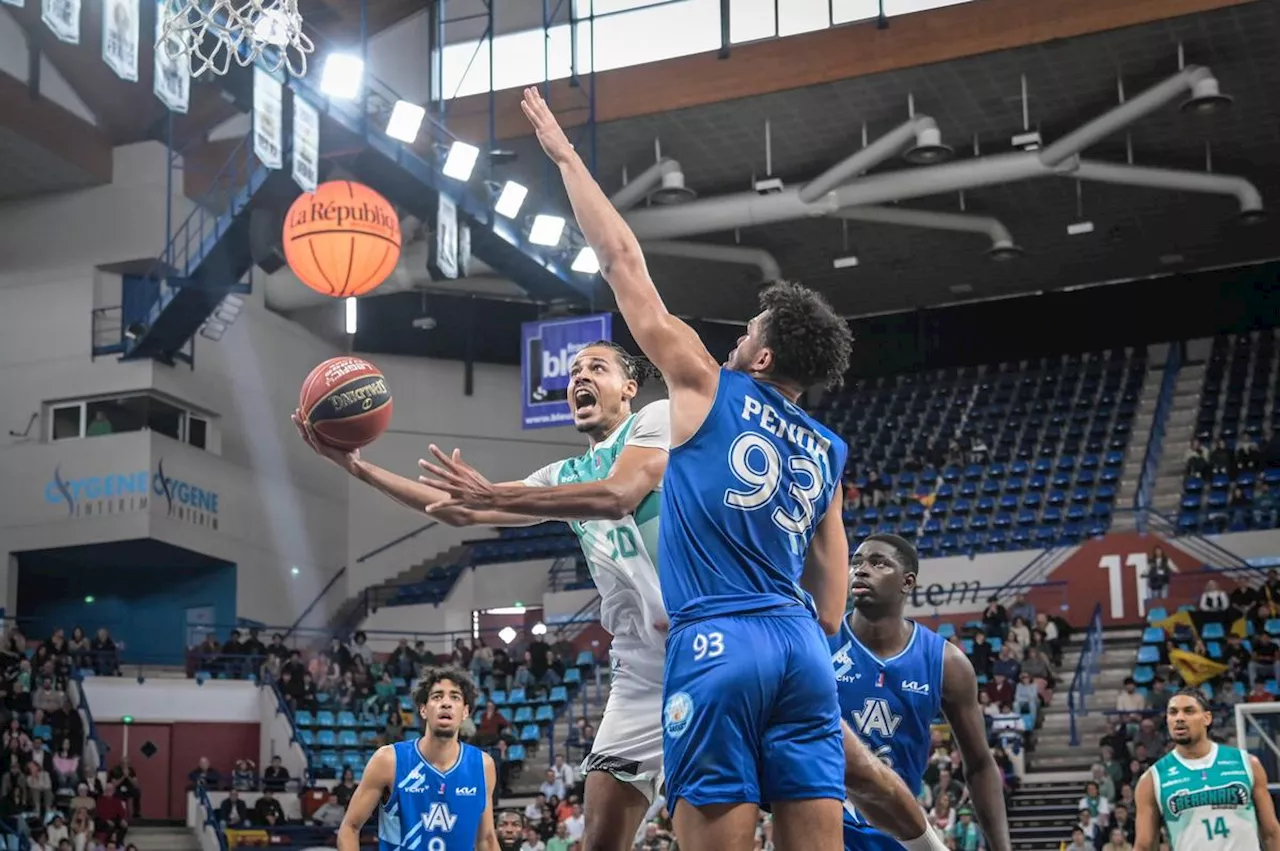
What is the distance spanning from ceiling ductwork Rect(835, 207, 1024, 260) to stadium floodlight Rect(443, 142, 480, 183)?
755 centimetres

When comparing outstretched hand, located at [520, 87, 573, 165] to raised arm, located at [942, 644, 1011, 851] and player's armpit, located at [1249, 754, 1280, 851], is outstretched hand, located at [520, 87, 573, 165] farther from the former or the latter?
player's armpit, located at [1249, 754, 1280, 851]

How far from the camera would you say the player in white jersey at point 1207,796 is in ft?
31.3

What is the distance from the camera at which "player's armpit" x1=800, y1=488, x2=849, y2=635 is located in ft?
17.3

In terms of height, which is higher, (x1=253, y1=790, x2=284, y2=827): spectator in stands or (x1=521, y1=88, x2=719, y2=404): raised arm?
(x1=521, y1=88, x2=719, y2=404): raised arm

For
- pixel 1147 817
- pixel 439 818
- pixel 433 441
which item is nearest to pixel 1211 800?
pixel 1147 817

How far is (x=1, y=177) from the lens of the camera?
27.5 m

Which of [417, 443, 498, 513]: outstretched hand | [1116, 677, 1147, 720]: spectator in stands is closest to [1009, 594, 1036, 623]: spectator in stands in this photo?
[1116, 677, 1147, 720]: spectator in stands

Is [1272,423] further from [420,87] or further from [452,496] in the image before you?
[452,496]

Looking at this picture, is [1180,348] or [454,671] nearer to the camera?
[454,671]

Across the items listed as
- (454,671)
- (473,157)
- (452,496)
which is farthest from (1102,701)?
(452,496)

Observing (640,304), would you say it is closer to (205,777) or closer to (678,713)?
(678,713)

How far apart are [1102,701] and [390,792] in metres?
16.6

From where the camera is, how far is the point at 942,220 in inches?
1110

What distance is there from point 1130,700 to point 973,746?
15.8 meters
